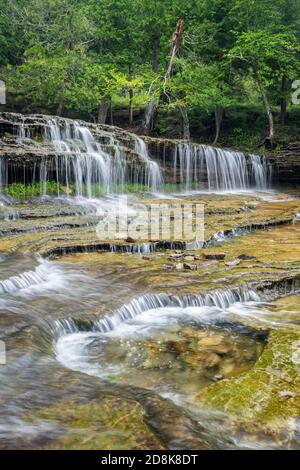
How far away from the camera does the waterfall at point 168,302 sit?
607cm

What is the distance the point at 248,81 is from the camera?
32.1m

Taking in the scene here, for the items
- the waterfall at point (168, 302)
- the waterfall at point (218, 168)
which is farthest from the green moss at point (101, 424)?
the waterfall at point (218, 168)

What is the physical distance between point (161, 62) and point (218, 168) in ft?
36.4

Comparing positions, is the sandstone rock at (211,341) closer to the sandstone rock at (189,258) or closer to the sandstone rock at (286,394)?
the sandstone rock at (286,394)

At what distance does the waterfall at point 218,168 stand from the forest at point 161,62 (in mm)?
2501

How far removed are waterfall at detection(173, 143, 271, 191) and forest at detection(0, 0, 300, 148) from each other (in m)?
2.50

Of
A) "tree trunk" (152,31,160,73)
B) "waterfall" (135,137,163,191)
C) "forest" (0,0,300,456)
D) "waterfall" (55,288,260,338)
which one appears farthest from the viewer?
"tree trunk" (152,31,160,73)

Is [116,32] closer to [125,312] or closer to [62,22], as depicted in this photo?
[62,22]

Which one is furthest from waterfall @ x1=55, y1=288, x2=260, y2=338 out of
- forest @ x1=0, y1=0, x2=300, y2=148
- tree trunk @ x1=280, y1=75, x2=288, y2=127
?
tree trunk @ x1=280, y1=75, x2=288, y2=127

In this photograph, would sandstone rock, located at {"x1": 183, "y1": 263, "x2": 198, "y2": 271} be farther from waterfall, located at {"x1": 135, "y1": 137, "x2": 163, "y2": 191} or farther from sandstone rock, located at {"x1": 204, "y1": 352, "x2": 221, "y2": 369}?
waterfall, located at {"x1": 135, "y1": 137, "x2": 163, "y2": 191}

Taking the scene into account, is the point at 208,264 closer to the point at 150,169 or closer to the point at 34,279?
the point at 34,279

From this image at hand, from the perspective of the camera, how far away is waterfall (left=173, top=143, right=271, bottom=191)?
24.0 meters

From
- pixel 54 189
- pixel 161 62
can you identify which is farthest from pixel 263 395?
pixel 161 62

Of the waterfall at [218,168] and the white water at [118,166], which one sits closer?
the white water at [118,166]
